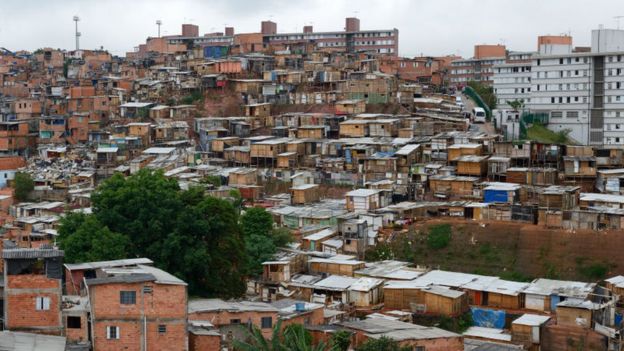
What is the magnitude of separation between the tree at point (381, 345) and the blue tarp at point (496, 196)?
12.6m

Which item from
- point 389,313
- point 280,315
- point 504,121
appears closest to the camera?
point 280,315

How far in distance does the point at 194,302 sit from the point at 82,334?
3.92 meters

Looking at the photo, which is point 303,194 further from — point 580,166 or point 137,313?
point 137,313

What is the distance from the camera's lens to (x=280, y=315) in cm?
1903

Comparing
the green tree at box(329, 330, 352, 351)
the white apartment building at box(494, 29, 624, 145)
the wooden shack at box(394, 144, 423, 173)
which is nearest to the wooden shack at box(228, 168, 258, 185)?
the wooden shack at box(394, 144, 423, 173)

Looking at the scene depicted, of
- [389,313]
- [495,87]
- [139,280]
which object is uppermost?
[495,87]

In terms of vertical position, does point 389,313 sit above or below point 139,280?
below

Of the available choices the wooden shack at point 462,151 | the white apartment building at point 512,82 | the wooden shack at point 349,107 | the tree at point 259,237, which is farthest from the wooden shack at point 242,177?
the white apartment building at point 512,82

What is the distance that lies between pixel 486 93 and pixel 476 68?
28.7 feet

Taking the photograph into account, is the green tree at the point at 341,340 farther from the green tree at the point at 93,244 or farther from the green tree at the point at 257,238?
the green tree at the point at 257,238

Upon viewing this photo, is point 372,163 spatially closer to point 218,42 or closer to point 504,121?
point 504,121

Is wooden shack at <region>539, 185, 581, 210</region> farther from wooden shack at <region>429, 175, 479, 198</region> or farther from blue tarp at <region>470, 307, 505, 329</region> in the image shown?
blue tarp at <region>470, 307, 505, 329</region>

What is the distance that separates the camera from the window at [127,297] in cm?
1612

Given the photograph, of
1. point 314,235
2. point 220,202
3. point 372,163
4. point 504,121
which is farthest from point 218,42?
point 220,202
